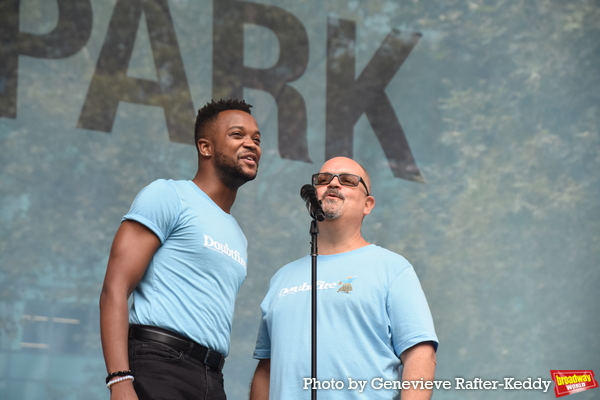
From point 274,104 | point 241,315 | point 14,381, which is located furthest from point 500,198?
point 14,381

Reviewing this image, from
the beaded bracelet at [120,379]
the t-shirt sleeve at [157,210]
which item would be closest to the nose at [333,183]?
the t-shirt sleeve at [157,210]

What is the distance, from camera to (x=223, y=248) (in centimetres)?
214

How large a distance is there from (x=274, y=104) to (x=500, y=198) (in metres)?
1.70

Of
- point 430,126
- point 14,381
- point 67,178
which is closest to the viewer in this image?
point 14,381

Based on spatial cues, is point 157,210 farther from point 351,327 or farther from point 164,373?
point 351,327

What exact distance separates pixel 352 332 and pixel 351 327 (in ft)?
0.05

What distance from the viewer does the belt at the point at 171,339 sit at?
6.41 ft

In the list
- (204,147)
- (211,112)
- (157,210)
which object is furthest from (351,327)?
(211,112)

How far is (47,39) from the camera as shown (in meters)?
4.04

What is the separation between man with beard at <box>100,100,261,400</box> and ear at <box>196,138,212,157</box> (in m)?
0.17

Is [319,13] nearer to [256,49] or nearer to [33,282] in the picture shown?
[256,49]

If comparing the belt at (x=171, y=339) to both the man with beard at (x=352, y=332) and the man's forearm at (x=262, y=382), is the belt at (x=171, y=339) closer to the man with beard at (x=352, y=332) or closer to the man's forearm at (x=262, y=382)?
the man with beard at (x=352, y=332)

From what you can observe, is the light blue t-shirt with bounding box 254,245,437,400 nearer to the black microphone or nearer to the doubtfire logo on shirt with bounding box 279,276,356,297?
the doubtfire logo on shirt with bounding box 279,276,356,297

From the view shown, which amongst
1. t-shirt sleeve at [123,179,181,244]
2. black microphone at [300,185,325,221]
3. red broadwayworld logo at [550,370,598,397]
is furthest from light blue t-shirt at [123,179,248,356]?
red broadwayworld logo at [550,370,598,397]
